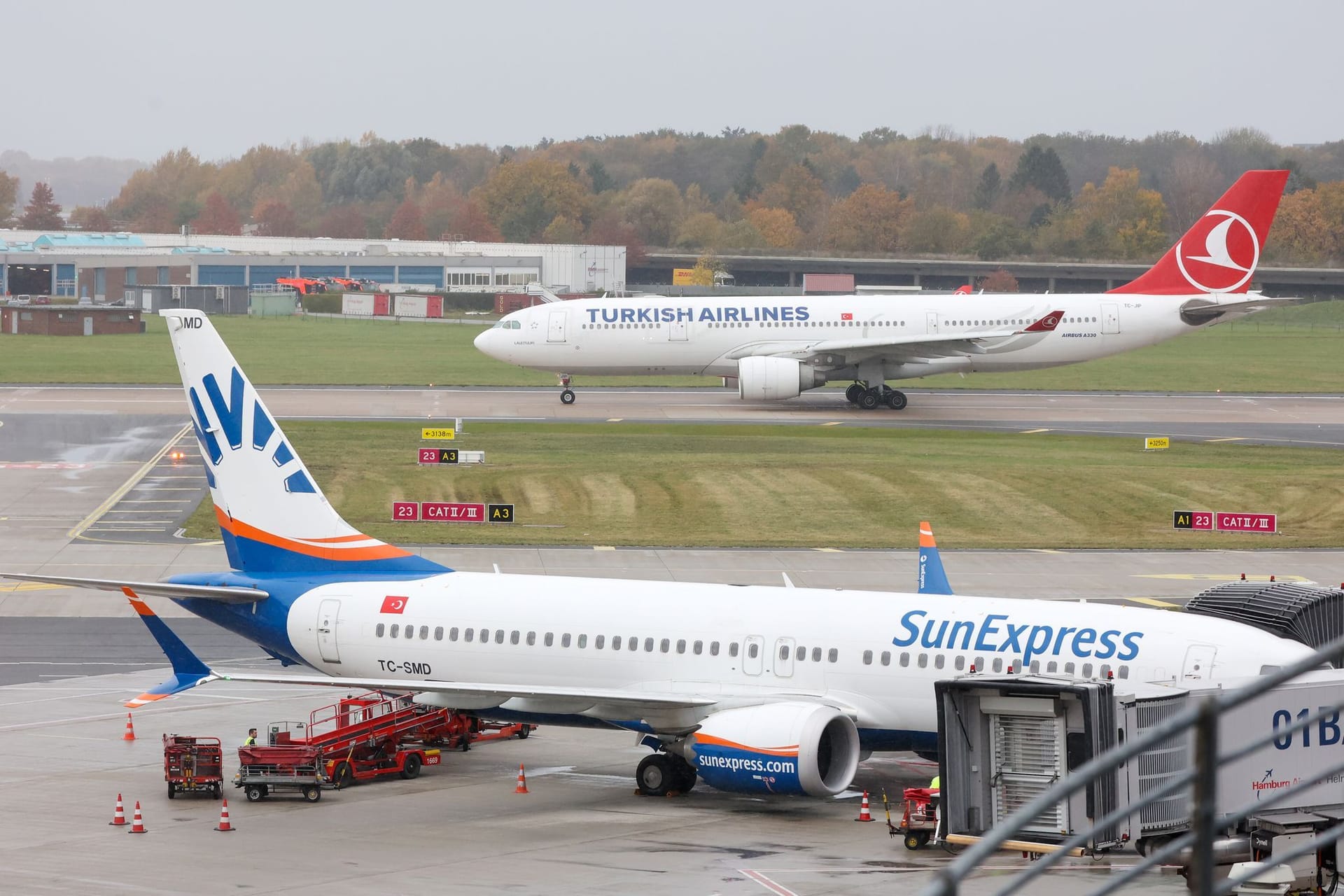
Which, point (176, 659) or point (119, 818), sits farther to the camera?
point (176, 659)

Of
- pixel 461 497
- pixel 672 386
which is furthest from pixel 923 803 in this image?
pixel 672 386

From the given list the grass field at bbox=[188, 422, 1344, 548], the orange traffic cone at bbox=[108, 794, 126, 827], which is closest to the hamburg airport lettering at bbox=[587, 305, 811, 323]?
the grass field at bbox=[188, 422, 1344, 548]

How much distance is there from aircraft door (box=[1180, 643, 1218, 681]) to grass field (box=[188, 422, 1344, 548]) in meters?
27.2

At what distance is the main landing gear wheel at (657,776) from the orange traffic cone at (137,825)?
308 inches

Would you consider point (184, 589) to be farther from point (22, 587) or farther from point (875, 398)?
point (875, 398)

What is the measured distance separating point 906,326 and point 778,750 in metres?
59.3

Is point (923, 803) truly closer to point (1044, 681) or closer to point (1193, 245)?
point (1044, 681)

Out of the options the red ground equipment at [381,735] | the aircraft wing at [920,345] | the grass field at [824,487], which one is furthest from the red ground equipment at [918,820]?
the aircraft wing at [920,345]

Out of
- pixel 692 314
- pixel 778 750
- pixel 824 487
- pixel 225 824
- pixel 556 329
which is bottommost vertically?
pixel 225 824

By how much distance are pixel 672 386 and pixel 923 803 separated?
7540cm

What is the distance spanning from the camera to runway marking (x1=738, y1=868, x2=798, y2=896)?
20281 mm

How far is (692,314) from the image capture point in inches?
3177

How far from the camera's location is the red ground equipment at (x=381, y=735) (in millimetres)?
27859

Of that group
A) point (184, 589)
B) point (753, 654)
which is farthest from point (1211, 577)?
point (184, 589)
